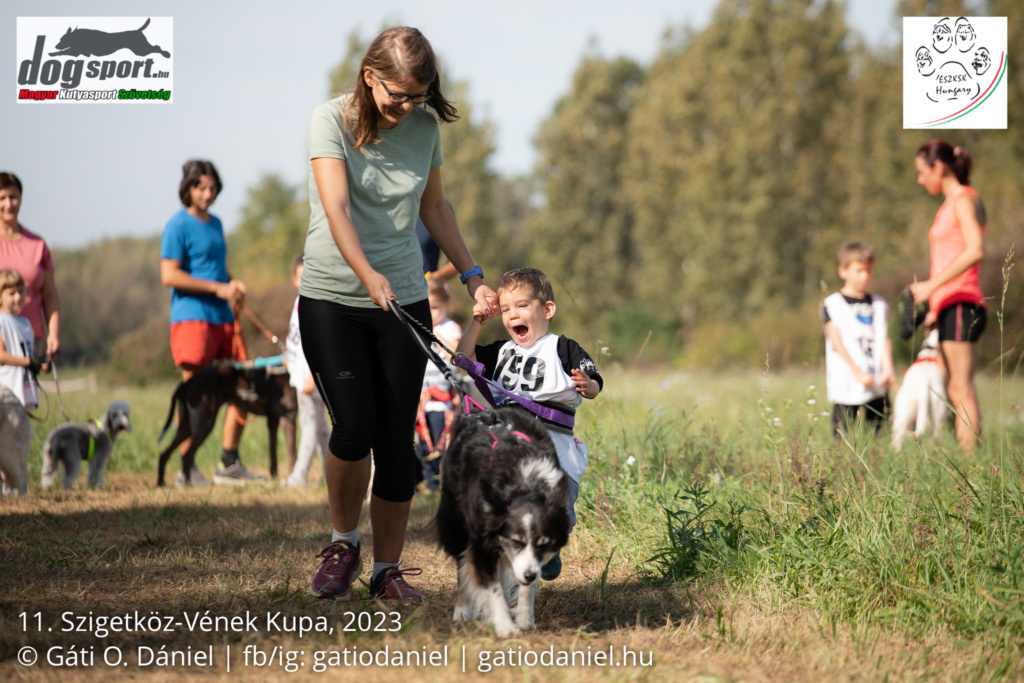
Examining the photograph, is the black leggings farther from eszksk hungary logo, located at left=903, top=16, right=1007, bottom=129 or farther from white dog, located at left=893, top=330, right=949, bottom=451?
eszksk hungary logo, located at left=903, top=16, right=1007, bottom=129

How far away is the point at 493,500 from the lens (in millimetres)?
2979

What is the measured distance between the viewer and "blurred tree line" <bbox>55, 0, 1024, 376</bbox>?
2477cm

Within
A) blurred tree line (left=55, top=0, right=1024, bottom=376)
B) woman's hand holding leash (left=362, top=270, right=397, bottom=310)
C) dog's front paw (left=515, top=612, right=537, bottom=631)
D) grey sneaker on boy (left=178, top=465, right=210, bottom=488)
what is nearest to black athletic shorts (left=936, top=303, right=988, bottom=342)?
dog's front paw (left=515, top=612, right=537, bottom=631)

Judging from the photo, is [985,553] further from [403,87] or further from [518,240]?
[518,240]

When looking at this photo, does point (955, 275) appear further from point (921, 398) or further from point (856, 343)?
point (921, 398)

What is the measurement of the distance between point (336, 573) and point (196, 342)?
14.0 feet

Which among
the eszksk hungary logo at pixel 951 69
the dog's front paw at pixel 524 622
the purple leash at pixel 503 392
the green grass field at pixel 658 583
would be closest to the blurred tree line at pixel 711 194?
the eszksk hungary logo at pixel 951 69

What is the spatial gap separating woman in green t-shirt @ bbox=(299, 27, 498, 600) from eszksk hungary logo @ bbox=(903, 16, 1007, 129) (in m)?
8.03

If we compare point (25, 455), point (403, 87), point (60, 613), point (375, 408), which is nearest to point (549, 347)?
point (375, 408)

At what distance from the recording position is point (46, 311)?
22.7 feet

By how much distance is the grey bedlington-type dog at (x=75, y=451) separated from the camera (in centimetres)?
681

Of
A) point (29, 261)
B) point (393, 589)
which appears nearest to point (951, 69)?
point (393, 589)

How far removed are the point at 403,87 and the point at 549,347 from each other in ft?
3.97

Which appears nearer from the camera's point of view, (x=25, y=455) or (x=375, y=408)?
(x=375, y=408)
